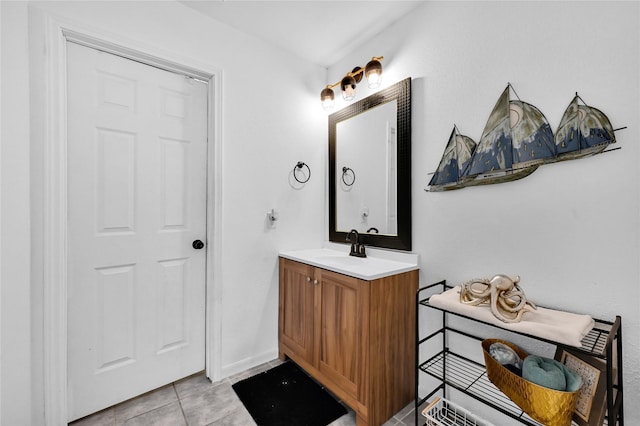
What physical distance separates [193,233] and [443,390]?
5.82 ft

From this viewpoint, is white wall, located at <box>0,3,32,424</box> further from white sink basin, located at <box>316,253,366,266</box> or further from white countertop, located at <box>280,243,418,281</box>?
white sink basin, located at <box>316,253,366,266</box>

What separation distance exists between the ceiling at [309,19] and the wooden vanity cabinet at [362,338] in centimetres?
162

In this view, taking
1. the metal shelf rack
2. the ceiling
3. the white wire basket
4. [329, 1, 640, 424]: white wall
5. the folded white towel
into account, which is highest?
the ceiling

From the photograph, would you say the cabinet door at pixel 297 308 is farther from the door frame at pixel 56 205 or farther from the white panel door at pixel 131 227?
the door frame at pixel 56 205

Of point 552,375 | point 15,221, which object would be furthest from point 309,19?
point 552,375

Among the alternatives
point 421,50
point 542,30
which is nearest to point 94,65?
point 421,50

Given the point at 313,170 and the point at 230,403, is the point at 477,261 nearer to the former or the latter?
the point at 313,170

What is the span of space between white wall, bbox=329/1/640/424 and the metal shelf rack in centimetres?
7

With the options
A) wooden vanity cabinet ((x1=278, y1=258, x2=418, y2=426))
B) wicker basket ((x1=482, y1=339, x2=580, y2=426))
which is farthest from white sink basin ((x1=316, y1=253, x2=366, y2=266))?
wicker basket ((x1=482, y1=339, x2=580, y2=426))

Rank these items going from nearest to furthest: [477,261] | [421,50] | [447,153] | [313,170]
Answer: [477,261] < [447,153] < [421,50] < [313,170]

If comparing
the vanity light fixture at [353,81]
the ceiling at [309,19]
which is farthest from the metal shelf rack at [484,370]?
the ceiling at [309,19]

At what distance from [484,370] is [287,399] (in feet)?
3.61

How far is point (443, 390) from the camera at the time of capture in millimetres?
1589

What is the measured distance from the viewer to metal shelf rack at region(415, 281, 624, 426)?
92cm
